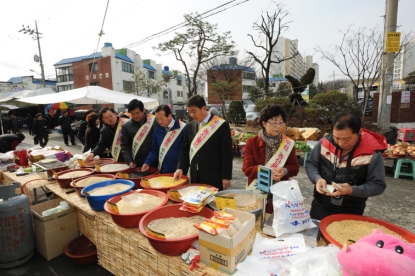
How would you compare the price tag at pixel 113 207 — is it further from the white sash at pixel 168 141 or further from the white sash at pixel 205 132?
the white sash at pixel 168 141

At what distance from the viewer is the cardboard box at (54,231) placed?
254 centimetres

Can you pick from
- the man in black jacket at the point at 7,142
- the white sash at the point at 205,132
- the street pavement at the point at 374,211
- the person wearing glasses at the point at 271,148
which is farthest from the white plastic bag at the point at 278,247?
the man in black jacket at the point at 7,142

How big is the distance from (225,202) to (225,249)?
0.45 metres

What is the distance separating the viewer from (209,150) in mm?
2369

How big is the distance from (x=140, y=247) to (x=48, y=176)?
208 cm

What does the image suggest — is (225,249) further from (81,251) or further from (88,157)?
(88,157)

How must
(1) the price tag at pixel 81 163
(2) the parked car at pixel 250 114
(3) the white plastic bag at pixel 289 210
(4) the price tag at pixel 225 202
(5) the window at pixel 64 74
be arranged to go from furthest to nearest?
(5) the window at pixel 64 74, (2) the parked car at pixel 250 114, (1) the price tag at pixel 81 163, (4) the price tag at pixel 225 202, (3) the white plastic bag at pixel 289 210

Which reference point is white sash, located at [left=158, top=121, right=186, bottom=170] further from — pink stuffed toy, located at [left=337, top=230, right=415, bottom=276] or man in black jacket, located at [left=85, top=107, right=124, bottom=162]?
pink stuffed toy, located at [left=337, top=230, right=415, bottom=276]

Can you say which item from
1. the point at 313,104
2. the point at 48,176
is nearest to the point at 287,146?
the point at 48,176

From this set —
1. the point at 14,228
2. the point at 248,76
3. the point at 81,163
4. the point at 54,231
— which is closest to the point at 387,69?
the point at 81,163

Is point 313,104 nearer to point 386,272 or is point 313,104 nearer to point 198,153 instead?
point 198,153

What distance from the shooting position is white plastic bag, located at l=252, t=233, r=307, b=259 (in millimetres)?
1186

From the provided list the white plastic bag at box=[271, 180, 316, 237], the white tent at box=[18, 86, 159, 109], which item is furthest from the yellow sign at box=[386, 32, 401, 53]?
the white plastic bag at box=[271, 180, 316, 237]

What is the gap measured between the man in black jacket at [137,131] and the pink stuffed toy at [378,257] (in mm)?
2386
